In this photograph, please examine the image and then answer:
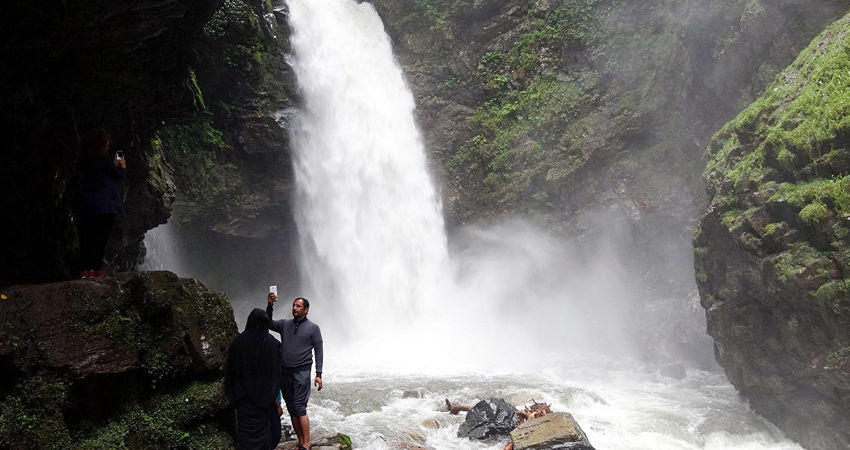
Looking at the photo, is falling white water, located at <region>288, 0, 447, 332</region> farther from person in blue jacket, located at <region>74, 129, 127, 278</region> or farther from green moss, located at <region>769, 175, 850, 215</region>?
person in blue jacket, located at <region>74, 129, 127, 278</region>

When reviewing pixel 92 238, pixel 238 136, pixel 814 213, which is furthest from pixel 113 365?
pixel 238 136

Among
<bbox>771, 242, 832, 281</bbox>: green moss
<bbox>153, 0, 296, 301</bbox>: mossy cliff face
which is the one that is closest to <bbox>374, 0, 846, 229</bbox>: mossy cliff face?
<bbox>771, 242, 832, 281</bbox>: green moss

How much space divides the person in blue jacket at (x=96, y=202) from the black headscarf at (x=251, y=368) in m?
1.82

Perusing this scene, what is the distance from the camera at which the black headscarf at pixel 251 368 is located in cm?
450

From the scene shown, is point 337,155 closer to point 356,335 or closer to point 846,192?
point 356,335

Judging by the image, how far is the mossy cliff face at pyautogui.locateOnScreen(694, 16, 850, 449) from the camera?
741 cm

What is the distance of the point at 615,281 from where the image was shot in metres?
17.5

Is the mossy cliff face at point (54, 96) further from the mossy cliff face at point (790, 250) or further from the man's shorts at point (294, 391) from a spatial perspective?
the mossy cliff face at point (790, 250)

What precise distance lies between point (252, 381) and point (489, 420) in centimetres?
457

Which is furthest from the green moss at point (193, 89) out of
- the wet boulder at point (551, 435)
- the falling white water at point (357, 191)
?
the falling white water at point (357, 191)

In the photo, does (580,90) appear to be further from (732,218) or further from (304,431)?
(304,431)

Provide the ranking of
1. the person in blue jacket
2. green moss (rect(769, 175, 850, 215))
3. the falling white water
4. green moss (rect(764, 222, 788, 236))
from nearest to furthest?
the person in blue jacket
green moss (rect(769, 175, 850, 215))
green moss (rect(764, 222, 788, 236))
the falling white water

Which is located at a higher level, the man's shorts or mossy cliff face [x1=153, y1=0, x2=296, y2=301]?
mossy cliff face [x1=153, y1=0, x2=296, y2=301]

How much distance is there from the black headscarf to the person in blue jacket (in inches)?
71.6
